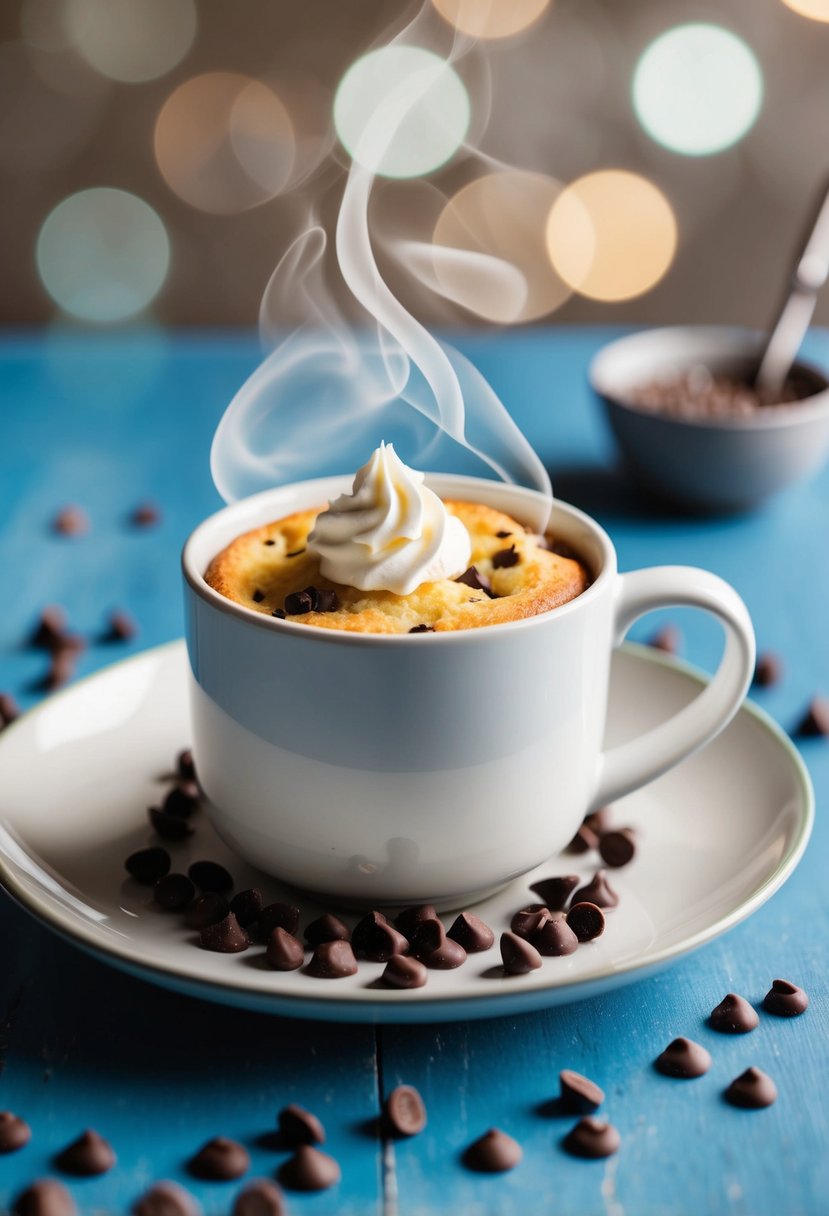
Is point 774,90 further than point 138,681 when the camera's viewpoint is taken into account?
Yes

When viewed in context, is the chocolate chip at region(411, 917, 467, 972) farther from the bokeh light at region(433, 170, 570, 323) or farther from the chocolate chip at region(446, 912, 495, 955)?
the bokeh light at region(433, 170, 570, 323)

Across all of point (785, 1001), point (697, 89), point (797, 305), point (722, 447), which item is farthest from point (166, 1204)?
point (697, 89)

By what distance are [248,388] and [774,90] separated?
2.92m

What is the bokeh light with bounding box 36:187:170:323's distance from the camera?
3625 millimetres

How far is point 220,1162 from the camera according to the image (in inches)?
32.0

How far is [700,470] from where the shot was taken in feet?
6.55

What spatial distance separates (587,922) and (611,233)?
3.06 m

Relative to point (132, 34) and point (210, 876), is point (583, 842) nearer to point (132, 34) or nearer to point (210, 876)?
point (210, 876)

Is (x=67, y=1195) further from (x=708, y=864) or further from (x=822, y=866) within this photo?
(x=822, y=866)

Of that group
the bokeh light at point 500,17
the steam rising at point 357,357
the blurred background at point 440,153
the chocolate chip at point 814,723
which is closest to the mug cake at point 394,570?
the steam rising at point 357,357

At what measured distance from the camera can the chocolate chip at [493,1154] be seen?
2.69ft

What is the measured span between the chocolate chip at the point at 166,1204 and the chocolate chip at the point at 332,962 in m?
0.19

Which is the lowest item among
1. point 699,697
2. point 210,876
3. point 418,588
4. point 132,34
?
point 210,876

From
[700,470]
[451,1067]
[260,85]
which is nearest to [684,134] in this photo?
[260,85]
